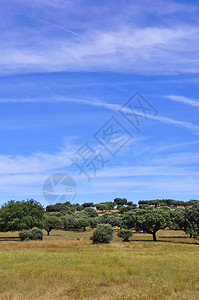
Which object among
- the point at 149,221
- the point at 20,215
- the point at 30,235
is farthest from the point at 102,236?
the point at 20,215

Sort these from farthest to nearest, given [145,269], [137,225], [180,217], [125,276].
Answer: [180,217]
[137,225]
[145,269]
[125,276]

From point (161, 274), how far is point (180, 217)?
6192 cm

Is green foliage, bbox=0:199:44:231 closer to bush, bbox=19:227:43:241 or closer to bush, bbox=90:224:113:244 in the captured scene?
bush, bbox=19:227:43:241

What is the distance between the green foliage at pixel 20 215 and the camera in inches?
2534

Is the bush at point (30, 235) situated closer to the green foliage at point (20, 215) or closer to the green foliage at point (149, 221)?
the green foliage at point (20, 215)

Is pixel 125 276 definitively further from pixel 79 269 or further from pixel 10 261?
pixel 10 261

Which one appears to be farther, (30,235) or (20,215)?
(20,215)

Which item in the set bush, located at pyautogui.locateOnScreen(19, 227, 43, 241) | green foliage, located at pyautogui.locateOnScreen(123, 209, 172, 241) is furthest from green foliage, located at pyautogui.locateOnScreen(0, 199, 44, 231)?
green foliage, located at pyautogui.locateOnScreen(123, 209, 172, 241)

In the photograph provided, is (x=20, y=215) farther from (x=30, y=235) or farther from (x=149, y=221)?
(x=149, y=221)

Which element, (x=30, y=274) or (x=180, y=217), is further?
(x=180, y=217)

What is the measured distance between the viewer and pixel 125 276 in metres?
17.2

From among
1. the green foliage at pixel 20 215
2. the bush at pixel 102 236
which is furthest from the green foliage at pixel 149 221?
the green foliage at pixel 20 215

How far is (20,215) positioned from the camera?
66.9 meters

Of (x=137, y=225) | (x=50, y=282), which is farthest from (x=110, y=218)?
(x=50, y=282)
